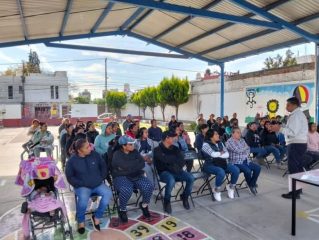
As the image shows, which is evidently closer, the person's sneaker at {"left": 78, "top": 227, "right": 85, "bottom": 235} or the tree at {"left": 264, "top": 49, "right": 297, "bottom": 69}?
the person's sneaker at {"left": 78, "top": 227, "right": 85, "bottom": 235}

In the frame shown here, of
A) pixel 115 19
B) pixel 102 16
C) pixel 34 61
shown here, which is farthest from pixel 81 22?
pixel 34 61

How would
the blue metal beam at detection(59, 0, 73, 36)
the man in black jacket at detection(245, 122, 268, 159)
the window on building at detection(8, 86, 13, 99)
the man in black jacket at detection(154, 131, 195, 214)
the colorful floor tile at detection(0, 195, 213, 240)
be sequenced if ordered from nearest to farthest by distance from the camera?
the colorful floor tile at detection(0, 195, 213, 240) < the man in black jacket at detection(154, 131, 195, 214) < the blue metal beam at detection(59, 0, 73, 36) < the man in black jacket at detection(245, 122, 268, 159) < the window on building at detection(8, 86, 13, 99)

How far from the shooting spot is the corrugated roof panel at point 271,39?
995 cm

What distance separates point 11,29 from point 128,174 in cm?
668

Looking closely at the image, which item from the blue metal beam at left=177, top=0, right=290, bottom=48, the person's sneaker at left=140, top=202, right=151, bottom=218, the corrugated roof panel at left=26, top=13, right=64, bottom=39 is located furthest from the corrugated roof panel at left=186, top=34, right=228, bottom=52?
the person's sneaker at left=140, top=202, right=151, bottom=218

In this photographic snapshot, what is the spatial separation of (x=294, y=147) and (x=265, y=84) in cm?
1222

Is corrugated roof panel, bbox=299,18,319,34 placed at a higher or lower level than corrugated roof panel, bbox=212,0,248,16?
lower

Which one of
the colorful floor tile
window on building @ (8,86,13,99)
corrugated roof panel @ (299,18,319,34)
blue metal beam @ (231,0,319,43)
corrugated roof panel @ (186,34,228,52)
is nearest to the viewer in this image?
the colorful floor tile

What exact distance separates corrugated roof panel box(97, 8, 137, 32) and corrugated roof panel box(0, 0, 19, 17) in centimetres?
288

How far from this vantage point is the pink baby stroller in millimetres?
3986

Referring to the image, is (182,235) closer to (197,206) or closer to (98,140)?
(197,206)

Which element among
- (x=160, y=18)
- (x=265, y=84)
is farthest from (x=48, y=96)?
(x=160, y=18)

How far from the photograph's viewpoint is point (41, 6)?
794 centimetres

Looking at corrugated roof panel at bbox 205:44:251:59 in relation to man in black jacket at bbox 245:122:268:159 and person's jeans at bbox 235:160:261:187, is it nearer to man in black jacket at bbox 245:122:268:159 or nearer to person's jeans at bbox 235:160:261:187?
man in black jacket at bbox 245:122:268:159
